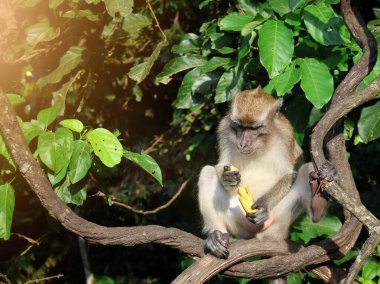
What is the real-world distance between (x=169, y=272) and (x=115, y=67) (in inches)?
112

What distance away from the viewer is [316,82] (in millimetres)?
4570

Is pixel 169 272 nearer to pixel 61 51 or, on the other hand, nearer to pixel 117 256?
pixel 117 256

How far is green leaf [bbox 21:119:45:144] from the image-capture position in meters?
4.82

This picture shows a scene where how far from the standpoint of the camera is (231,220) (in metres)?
5.90

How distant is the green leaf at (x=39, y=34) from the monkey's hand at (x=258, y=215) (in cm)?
233

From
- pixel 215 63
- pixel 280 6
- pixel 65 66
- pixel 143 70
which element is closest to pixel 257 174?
pixel 215 63

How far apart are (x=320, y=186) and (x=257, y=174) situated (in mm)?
1631

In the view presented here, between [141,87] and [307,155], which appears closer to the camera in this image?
[307,155]

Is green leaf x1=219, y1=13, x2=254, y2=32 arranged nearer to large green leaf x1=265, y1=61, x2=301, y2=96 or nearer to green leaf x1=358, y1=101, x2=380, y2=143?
large green leaf x1=265, y1=61, x2=301, y2=96

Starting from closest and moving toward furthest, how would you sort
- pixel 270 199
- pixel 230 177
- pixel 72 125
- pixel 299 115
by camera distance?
pixel 72 125 < pixel 230 177 < pixel 270 199 < pixel 299 115

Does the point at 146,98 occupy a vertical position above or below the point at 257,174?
below

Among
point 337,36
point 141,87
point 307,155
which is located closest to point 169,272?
point 141,87

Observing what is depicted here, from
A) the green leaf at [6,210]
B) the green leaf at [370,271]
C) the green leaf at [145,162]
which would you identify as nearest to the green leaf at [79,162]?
the green leaf at [145,162]

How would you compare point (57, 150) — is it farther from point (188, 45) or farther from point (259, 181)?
point (259, 181)
